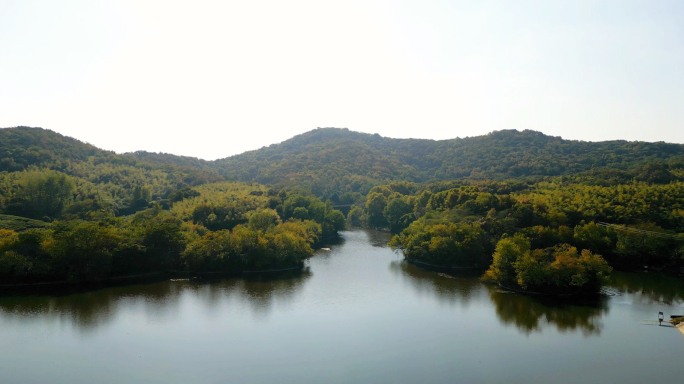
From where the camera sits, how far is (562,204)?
49562 millimetres

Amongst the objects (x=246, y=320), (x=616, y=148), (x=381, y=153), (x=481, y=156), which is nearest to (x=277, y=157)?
(x=381, y=153)

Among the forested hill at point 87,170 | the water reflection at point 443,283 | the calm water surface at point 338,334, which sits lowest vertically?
the calm water surface at point 338,334

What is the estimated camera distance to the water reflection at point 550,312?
28.3 m

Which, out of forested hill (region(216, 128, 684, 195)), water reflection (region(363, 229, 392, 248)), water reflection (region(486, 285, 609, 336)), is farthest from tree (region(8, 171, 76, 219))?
water reflection (region(486, 285, 609, 336))

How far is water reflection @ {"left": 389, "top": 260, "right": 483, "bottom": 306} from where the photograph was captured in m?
35.1

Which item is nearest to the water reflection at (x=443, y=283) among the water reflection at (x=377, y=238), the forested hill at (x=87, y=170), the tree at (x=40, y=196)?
the water reflection at (x=377, y=238)

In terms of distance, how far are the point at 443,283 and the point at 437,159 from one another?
3870 inches

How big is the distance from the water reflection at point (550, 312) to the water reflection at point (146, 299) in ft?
54.7

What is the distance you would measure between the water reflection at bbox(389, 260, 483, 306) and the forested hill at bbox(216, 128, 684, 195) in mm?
54958

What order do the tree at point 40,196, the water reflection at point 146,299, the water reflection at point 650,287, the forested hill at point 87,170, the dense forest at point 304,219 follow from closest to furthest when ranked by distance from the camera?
1. the water reflection at point 146,299
2. the water reflection at point 650,287
3. the dense forest at point 304,219
4. the tree at point 40,196
5. the forested hill at point 87,170

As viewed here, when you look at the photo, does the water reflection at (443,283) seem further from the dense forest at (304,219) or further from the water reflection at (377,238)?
the water reflection at (377,238)

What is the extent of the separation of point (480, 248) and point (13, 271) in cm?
Result: 4137

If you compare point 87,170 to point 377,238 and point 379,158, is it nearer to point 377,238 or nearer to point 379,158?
point 377,238

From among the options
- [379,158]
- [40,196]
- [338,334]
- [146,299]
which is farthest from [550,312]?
[379,158]
